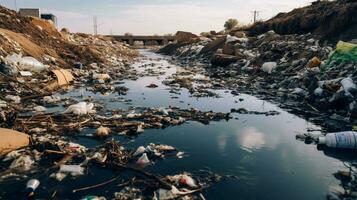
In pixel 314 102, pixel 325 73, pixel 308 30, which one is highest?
pixel 308 30

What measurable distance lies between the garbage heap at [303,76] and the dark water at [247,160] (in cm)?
82

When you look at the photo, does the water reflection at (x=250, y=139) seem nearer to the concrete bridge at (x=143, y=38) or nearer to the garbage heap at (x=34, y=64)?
the garbage heap at (x=34, y=64)

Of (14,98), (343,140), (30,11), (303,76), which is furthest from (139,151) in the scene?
(30,11)

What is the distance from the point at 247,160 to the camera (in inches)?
167

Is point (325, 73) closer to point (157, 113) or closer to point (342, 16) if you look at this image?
point (157, 113)

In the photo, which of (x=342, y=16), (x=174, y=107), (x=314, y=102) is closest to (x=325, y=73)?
(x=314, y=102)

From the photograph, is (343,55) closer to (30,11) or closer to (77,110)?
(77,110)

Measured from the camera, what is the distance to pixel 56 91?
870 cm

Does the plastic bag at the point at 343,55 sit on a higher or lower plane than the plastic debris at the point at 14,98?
higher

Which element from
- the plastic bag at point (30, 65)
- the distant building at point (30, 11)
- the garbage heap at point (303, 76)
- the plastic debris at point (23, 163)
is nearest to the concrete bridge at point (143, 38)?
the distant building at point (30, 11)

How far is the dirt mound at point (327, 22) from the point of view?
41.9 ft

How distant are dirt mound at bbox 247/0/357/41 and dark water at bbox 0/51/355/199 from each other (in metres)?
7.96

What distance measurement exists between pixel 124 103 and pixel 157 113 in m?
1.40

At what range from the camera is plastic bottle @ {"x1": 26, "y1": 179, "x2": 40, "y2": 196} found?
3.11 meters
